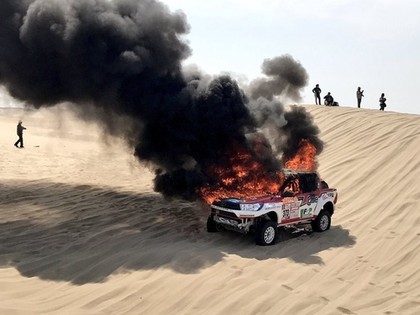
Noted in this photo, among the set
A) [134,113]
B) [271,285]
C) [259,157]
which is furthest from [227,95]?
[271,285]

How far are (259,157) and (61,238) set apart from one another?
19.2ft


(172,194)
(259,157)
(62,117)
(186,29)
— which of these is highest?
(186,29)

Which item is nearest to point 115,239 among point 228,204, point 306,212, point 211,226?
point 211,226

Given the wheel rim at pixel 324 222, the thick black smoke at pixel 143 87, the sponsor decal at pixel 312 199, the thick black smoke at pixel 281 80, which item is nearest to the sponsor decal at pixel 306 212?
the sponsor decal at pixel 312 199

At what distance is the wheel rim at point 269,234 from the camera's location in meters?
11.4

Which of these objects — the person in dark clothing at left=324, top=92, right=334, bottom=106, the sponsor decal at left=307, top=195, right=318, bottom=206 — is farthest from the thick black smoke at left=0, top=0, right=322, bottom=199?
the person in dark clothing at left=324, top=92, right=334, bottom=106

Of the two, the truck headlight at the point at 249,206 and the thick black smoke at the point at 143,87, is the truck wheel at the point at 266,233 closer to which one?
the truck headlight at the point at 249,206

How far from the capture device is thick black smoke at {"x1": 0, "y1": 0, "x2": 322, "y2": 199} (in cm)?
1365

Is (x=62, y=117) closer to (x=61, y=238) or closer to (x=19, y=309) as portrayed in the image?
(x=61, y=238)

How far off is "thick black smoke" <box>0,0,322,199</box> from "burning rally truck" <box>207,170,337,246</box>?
1048 mm

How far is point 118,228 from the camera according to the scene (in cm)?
1271

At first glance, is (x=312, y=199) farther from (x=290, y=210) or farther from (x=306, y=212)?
(x=290, y=210)

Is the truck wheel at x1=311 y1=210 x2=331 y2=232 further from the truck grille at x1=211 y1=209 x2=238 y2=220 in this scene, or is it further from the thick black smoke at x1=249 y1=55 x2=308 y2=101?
the thick black smoke at x1=249 y1=55 x2=308 y2=101

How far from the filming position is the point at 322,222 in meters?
12.7
